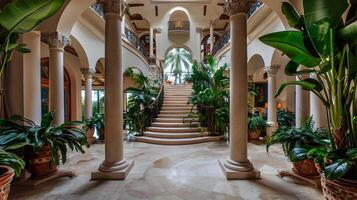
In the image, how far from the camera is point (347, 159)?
1698 millimetres

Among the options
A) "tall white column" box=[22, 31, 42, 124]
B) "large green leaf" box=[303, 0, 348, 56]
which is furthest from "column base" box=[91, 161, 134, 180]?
"large green leaf" box=[303, 0, 348, 56]

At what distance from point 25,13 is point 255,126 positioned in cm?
654

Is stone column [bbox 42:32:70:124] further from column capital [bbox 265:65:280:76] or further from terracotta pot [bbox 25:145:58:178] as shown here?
column capital [bbox 265:65:280:76]

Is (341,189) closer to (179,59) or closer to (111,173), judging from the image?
(111,173)

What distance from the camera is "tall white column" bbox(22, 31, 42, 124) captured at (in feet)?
12.2

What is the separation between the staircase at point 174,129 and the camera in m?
6.51

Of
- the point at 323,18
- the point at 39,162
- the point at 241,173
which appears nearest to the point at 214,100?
the point at 241,173

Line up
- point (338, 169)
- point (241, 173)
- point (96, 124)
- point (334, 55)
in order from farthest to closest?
point (96, 124), point (241, 173), point (334, 55), point (338, 169)

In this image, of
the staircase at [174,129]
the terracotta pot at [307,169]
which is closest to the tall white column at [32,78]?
the staircase at [174,129]

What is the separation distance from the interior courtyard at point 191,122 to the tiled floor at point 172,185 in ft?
→ 0.09

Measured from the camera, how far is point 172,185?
10.4 feet

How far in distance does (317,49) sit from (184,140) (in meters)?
4.94

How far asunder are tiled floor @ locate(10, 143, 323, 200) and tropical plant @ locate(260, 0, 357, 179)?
1.26 m

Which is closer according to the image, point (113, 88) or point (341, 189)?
point (341, 189)
